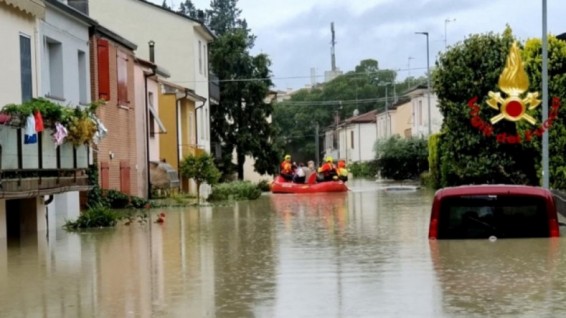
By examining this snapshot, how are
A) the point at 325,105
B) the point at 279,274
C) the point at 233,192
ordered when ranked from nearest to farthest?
the point at 279,274
the point at 233,192
the point at 325,105

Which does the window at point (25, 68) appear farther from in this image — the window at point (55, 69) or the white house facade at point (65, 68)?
the window at point (55, 69)

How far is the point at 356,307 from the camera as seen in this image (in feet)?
35.4


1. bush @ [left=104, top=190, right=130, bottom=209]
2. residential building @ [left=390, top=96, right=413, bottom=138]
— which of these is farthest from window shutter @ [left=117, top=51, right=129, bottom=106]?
residential building @ [left=390, top=96, right=413, bottom=138]

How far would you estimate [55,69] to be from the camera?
83.5 feet

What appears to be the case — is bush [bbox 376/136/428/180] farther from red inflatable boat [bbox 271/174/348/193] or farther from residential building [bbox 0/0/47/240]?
residential building [bbox 0/0/47/240]

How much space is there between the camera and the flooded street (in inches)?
431

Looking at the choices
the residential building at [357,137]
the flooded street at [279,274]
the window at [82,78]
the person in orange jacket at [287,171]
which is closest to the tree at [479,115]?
the person in orange jacket at [287,171]

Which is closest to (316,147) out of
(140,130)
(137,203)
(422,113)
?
(422,113)

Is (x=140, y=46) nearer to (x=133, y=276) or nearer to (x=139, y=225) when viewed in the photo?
(x=139, y=225)

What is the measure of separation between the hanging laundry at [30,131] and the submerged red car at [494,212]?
7.81 m

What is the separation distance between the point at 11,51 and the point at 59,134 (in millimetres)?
1964

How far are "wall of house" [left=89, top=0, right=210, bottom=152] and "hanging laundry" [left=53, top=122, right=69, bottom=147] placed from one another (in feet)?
104

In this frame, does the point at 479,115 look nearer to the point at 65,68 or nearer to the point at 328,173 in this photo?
the point at 328,173

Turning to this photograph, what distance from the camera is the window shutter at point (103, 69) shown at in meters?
29.3
